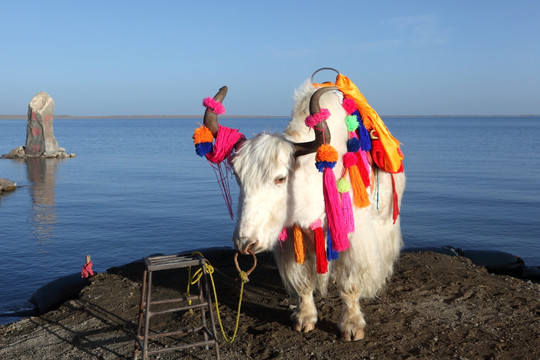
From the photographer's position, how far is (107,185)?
18.4 m

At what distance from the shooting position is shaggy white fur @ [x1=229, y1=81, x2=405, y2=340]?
3504 millimetres

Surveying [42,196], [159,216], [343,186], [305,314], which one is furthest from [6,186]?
[343,186]

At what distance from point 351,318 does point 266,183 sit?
1.51 metres

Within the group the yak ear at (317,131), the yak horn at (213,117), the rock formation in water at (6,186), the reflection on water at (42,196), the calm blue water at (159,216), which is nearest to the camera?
the yak ear at (317,131)

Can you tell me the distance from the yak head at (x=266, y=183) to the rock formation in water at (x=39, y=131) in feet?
92.7

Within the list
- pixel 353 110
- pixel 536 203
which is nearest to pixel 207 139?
pixel 353 110

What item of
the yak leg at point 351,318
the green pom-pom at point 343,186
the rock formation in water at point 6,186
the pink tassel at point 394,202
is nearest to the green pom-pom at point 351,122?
the green pom-pom at point 343,186

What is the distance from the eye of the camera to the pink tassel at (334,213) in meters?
3.65

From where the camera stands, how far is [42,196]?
1617 centimetres

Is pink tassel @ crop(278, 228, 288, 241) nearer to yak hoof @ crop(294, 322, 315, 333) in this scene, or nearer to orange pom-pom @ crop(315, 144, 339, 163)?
orange pom-pom @ crop(315, 144, 339, 163)

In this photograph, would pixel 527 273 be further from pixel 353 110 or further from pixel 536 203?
pixel 536 203

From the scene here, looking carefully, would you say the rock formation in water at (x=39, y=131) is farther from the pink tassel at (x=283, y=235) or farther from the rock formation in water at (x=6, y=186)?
the pink tassel at (x=283, y=235)

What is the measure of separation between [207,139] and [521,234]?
8939 mm

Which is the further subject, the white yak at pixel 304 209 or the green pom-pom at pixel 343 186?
the green pom-pom at pixel 343 186
